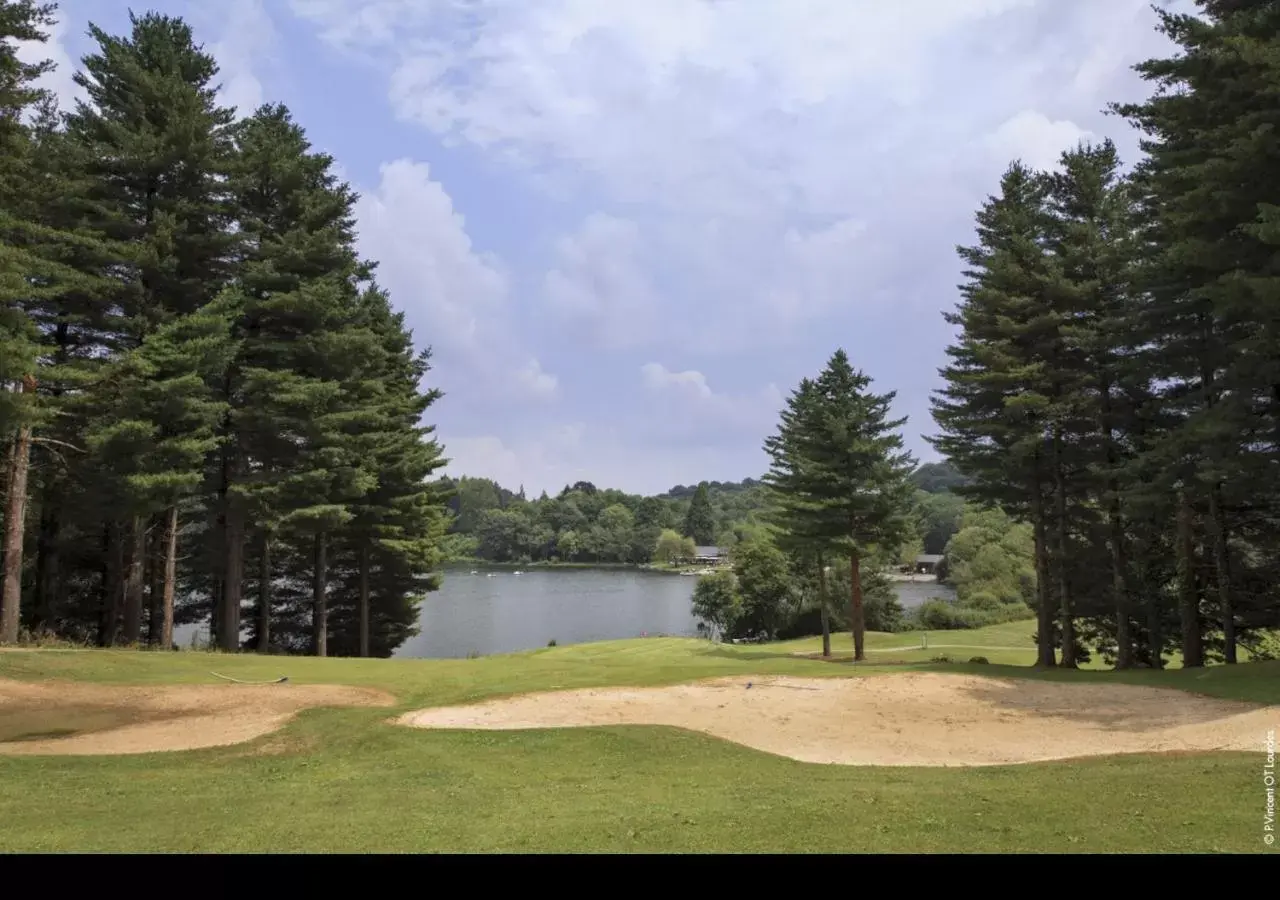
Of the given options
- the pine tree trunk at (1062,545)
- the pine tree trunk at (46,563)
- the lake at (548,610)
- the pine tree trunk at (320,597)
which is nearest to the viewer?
the pine tree trunk at (1062,545)

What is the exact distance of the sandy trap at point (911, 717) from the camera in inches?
471

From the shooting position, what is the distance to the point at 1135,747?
11.8 metres

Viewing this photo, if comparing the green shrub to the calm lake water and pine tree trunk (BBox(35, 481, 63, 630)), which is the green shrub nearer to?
the calm lake water

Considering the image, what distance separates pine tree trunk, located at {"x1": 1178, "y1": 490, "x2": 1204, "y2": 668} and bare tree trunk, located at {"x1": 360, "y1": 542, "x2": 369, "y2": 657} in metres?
29.3

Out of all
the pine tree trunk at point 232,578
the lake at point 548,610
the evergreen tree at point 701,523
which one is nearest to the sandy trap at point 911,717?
the pine tree trunk at point 232,578

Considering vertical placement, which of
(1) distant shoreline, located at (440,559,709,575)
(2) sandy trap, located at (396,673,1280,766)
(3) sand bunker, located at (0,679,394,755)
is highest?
(3) sand bunker, located at (0,679,394,755)

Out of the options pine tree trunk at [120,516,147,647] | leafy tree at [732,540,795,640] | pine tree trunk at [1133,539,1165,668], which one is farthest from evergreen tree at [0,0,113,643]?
leafy tree at [732,540,795,640]

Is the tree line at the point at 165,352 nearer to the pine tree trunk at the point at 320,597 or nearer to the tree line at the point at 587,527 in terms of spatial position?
the pine tree trunk at the point at 320,597

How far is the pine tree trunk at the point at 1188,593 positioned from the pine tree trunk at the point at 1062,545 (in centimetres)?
345

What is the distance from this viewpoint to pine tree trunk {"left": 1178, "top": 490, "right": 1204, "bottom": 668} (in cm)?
2098

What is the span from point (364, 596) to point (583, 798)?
28211mm
